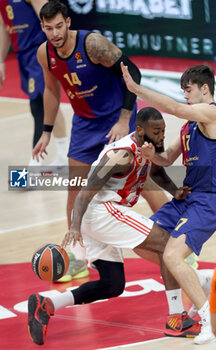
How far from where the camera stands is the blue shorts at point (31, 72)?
1095cm

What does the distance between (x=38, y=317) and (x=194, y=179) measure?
148cm

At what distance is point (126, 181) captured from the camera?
658 centimetres

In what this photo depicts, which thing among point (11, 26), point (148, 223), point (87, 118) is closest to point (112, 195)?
point (148, 223)

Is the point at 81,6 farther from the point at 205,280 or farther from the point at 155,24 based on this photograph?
the point at 205,280

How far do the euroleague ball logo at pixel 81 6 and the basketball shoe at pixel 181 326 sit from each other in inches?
425

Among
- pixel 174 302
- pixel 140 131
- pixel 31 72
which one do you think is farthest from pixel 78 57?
pixel 31 72

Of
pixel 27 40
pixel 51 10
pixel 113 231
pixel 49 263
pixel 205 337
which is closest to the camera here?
pixel 205 337

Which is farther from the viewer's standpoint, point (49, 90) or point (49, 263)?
point (49, 90)

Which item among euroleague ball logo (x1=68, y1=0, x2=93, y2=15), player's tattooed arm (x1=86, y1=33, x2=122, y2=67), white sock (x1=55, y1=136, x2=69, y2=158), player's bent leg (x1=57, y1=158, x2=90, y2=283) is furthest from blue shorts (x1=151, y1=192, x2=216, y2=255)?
euroleague ball logo (x1=68, y1=0, x2=93, y2=15)

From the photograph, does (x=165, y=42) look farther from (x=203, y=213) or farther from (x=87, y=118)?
(x=203, y=213)

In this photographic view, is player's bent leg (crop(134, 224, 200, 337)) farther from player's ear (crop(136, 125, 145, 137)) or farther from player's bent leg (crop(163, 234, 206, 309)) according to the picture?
player's ear (crop(136, 125, 145, 137))

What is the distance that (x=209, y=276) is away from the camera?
660cm

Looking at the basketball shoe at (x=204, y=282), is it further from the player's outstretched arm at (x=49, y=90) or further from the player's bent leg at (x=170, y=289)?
the player's outstretched arm at (x=49, y=90)

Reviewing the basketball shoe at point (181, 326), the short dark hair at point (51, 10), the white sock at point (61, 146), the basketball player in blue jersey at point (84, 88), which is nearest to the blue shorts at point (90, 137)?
the basketball player in blue jersey at point (84, 88)
